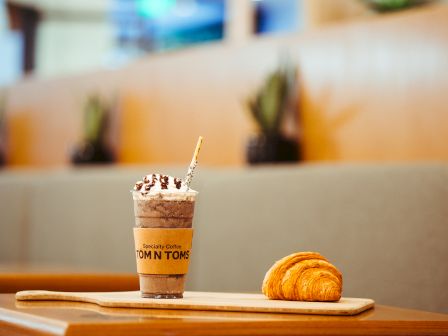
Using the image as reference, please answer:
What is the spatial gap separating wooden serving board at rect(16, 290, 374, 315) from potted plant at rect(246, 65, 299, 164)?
1.64 meters

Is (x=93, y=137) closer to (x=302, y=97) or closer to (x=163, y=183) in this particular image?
(x=302, y=97)

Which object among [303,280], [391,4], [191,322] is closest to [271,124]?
[391,4]

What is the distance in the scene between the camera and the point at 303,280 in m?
1.40

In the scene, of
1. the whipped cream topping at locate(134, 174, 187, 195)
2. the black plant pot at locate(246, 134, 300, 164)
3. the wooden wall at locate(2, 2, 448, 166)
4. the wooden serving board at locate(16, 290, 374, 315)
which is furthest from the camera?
the black plant pot at locate(246, 134, 300, 164)

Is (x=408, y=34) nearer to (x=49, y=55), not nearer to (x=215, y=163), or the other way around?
(x=215, y=163)

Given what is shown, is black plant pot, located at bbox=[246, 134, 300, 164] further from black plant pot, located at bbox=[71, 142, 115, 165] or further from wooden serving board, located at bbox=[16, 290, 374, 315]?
wooden serving board, located at bbox=[16, 290, 374, 315]

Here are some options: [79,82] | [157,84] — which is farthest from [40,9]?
[157,84]

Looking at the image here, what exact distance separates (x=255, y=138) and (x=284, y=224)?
1.97 feet

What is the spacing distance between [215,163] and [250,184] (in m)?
0.76

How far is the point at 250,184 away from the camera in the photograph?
278 centimetres

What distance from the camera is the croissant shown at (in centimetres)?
140

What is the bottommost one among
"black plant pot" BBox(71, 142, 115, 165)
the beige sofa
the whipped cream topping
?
the beige sofa

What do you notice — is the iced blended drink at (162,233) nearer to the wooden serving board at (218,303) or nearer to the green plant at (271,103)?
the wooden serving board at (218,303)

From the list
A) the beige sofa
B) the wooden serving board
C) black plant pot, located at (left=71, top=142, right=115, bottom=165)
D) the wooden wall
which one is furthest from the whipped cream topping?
black plant pot, located at (left=71, top=142, right=115, bottom=165)
